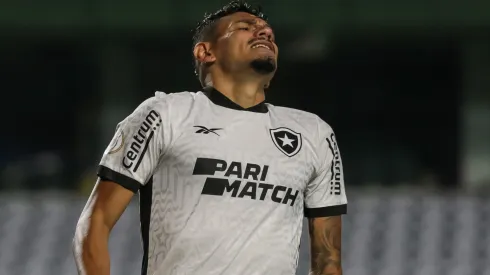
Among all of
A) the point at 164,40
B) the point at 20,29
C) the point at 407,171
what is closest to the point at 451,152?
the point at 407,171

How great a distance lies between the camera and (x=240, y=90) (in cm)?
333

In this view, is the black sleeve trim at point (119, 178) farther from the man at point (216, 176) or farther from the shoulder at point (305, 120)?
the shoulder at point (305, 120)

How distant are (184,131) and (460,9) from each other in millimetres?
10570

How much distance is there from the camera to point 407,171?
1317 cm

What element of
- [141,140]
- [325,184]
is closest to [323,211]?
[325,184]

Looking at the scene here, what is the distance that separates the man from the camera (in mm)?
3096

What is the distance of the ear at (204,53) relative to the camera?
3369 millimetres

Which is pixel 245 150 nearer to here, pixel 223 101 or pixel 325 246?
pixel 223 101

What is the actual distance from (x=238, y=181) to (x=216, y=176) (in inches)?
2.6

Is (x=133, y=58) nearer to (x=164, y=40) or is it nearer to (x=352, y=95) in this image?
(x=164, y=40)

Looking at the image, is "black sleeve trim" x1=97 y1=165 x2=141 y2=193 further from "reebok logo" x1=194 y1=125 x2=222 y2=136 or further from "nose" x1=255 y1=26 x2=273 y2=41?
"nose" x1=255 y1=26 x2=273 y2=41

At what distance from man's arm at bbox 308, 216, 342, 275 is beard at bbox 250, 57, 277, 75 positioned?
488 millimetres

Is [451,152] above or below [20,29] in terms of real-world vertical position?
below

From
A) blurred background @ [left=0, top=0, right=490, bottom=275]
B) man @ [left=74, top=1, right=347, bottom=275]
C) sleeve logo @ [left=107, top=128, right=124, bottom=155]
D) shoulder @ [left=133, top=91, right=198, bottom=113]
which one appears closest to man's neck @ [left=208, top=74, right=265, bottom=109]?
man @ [left=74, top=1, right=347, bottom=275]
